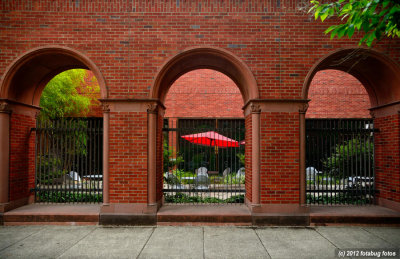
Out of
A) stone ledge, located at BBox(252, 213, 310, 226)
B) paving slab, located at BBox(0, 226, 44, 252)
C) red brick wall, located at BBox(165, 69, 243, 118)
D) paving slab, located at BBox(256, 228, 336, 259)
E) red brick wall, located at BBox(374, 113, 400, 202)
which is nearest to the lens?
paving slab, located at BBox(256, 228, 336, 259)

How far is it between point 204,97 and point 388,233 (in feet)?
37.0

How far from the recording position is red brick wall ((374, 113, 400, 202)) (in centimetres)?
603

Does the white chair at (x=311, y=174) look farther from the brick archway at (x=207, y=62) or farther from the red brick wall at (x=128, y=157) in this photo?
the red brick wall at (x=128, y=157)

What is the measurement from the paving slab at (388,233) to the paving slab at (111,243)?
4536mm

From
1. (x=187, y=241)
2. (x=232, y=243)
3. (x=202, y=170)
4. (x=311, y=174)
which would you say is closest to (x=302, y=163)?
(x=232, y=243)

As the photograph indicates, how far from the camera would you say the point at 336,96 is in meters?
15.4

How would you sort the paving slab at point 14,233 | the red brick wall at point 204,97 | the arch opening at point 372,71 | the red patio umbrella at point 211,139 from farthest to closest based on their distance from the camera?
the red brick wall at point 204,97 < the red patio umbrella at point 211,139 < the arch opening at point 372,71 < the paving slab at point 14,233

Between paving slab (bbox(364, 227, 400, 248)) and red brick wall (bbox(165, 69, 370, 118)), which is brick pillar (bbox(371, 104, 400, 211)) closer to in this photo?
paving slab (bbox(364, 227, 400, 248))

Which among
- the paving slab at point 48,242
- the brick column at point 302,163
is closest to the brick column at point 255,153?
the brick column at point 302,163

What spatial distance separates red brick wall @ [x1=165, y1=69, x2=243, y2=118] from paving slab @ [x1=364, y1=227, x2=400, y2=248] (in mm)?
10149

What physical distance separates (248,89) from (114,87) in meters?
3.14

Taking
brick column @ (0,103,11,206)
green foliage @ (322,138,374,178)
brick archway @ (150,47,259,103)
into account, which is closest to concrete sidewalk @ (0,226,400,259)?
brick column @ (0,103,11,206)

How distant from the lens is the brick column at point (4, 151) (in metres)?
5.89

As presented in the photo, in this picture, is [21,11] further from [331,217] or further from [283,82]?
[331,217]
